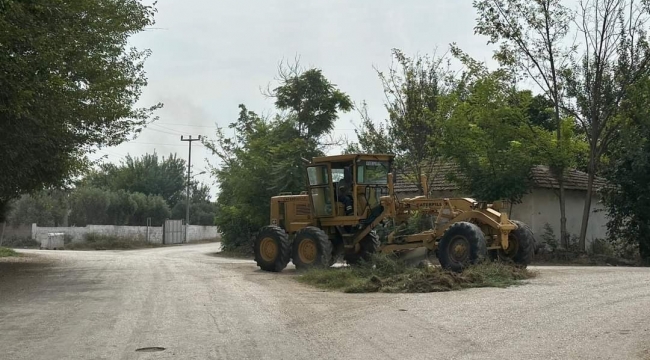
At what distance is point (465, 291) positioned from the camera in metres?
13.6

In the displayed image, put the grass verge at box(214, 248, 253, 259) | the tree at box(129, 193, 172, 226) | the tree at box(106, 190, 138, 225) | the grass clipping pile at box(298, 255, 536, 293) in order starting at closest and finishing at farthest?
the grass clipping pile at box(298, 255, 536, 293) → the grass verge at box(214, 248, 253, 259) → the tree at box(106, 190, 138, 225) → the tree at box(129, 193, 172, 226)

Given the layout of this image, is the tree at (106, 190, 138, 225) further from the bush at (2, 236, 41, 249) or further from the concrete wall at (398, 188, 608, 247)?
the concrete wall at (398, 188, 608, 247)

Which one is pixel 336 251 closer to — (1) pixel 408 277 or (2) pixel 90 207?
(1) pixel 408 277

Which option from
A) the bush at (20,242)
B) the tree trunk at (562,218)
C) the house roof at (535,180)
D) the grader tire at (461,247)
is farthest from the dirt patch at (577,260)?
the bush at (20,242)

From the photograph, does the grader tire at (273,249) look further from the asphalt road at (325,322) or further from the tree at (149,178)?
the tree at (149,178)

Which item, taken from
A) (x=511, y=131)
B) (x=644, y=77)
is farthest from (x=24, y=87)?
(x=644, y=77)

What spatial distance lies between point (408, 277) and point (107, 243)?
3903cm

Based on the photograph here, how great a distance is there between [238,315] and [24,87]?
285 inches

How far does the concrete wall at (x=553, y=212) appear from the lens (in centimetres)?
2936

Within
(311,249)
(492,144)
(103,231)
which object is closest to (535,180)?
(492,144)

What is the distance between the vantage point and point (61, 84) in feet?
50.8

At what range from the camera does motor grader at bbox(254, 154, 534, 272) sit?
635 inches

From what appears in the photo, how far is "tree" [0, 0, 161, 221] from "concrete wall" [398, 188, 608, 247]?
14721 mm

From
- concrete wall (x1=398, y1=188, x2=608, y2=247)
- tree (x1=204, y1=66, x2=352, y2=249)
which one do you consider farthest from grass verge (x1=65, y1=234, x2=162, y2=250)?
concrete wall (x1=398, y1=188, x2=608, y2=247)
